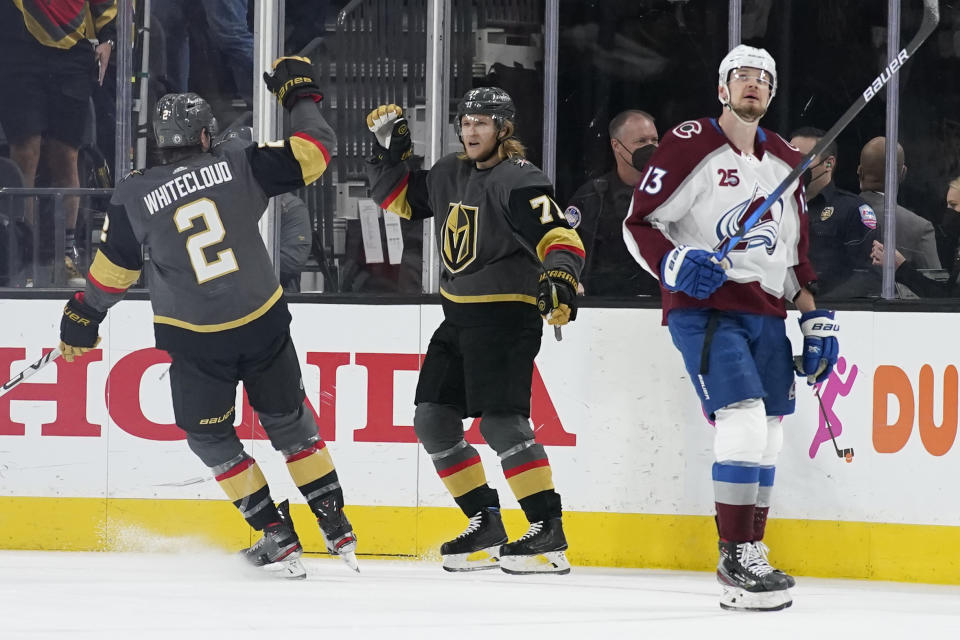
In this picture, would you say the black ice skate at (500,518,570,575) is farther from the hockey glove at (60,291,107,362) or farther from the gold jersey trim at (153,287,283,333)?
the hockey glove at (60,291,107,362)

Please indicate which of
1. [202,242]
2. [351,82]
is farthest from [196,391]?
[351,82]

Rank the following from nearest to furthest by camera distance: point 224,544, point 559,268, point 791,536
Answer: point 559,268 → point 791,536 → point 224,544

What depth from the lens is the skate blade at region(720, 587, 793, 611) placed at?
3.13 m

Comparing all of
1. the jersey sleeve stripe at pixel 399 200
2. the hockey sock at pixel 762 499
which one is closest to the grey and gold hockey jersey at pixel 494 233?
the jersey sleeve stripe at pixel 399 200

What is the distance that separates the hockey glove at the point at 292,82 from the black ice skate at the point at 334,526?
3.58ft

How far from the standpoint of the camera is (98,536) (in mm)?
4289

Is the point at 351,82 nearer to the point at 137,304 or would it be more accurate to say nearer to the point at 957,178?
the point at 137,304

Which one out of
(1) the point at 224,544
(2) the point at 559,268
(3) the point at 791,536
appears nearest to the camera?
(2) the point at 559,268

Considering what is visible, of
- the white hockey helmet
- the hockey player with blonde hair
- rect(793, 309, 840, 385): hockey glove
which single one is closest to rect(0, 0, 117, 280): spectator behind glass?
the hockey player with blonde hair

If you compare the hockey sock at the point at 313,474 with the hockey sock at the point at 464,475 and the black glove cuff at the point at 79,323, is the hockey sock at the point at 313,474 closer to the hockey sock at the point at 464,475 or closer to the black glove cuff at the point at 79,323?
the hockey sock at the point at 464,475

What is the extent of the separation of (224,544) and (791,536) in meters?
1.73

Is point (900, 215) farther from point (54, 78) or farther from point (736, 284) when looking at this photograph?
point (54, 78)

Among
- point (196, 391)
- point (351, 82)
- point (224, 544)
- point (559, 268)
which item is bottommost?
point (224, 544)

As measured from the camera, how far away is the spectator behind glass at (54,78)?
14.5 feet
